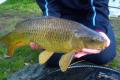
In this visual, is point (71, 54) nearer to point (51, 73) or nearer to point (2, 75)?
point (51, 73)

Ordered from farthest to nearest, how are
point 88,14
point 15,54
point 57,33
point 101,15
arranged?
point 15,54 < point 88,14 < point 101,15 < point 57,33

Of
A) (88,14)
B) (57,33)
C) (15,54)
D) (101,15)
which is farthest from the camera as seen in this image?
(15,54)

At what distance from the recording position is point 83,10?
3.73m

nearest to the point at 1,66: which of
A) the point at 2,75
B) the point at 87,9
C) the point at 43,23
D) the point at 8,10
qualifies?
the point at 2,75

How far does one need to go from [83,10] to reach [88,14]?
62 millimetres

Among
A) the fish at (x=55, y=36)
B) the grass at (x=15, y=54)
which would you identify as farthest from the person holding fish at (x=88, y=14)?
the fish at (x=55, y=36)

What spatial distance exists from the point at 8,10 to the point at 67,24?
12.0 feet

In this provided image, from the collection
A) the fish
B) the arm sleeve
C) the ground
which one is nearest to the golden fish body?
the fish

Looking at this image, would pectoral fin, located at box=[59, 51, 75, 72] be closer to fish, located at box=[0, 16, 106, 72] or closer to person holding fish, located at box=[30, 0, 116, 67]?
fish, located at box=[0, 16, 106, 72]

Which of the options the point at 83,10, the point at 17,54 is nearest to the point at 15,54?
the point at 17,54

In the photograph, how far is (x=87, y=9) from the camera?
3.68m

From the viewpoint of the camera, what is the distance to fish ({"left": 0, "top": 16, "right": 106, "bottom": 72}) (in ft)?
7.85

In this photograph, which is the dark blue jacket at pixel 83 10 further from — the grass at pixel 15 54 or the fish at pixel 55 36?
the fish at pixel 55 36

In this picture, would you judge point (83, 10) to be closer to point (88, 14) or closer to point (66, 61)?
point (88, 14)
